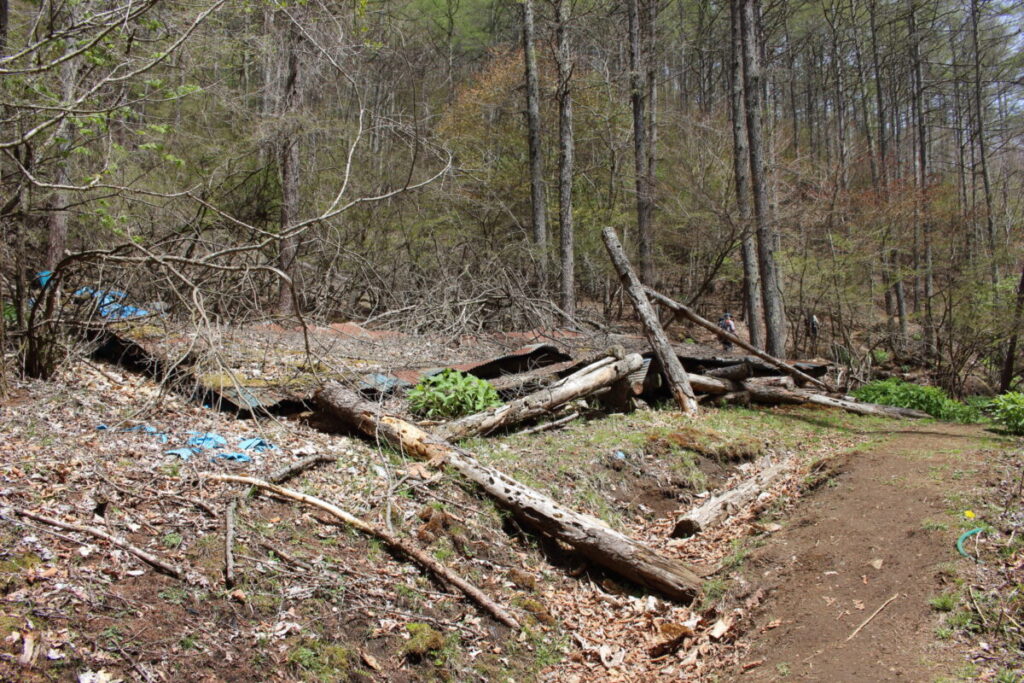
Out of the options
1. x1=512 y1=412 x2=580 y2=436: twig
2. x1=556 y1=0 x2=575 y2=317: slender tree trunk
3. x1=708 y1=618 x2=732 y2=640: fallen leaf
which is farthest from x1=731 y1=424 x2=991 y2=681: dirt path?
x1=556 y1=0 x2=575 y2=317: slender tree trunk

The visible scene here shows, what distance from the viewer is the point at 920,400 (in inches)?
424

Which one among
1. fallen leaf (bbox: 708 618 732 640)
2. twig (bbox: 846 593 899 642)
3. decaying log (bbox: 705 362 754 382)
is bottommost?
fallen leaf (bbox: 708 618 732 640)

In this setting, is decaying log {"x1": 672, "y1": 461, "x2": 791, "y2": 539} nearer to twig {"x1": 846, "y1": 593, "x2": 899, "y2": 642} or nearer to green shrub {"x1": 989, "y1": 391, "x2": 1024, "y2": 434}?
twig {"x1": 846, "y1": 593, "x2": 899, "y2": 642}

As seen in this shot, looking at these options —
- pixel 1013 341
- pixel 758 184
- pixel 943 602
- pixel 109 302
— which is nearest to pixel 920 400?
pixel 1013 341

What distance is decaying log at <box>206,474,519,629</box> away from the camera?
4.42 m

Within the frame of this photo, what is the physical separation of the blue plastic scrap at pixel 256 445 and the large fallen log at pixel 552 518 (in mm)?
857

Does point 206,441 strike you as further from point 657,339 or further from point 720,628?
point 657,339

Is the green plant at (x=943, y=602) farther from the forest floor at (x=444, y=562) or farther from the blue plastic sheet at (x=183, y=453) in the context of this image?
the blue plastic sheet at (x=183, y=453)

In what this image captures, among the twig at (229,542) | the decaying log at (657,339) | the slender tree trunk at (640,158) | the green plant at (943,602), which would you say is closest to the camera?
the twig at (229,542)

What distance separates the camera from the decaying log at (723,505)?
19.5 ft

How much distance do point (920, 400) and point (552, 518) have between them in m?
8.17

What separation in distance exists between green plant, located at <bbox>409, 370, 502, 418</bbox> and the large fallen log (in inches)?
32.0

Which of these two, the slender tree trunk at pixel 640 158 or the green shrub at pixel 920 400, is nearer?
the green shrub at pixel 920 400

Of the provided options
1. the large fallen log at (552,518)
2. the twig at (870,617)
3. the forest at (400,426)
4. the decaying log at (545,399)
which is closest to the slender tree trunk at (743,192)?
the forest at (400,426)
